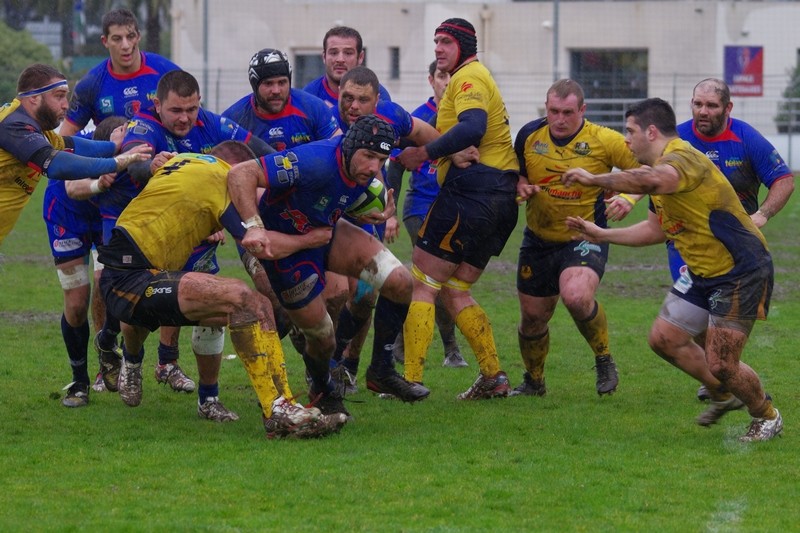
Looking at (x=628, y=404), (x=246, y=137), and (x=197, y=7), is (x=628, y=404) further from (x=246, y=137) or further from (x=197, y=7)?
(x=197, y=7)

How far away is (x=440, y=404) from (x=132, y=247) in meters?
2.41

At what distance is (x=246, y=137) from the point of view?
25.7ft

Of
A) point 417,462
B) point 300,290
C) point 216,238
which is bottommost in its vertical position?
point 417,462

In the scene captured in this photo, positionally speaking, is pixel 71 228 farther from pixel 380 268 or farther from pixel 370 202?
pixel 380 268

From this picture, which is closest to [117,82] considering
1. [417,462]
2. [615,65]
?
[417,462]

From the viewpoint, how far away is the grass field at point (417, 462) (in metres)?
5.40

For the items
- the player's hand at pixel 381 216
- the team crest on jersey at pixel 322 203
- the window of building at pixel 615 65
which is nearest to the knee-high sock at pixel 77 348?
the player's hand at pixel 381 216

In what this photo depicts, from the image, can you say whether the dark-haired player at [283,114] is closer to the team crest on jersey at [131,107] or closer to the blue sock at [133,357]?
the team crest on jersey at [131,107]

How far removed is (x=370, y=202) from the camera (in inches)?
297

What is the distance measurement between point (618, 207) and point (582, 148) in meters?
0.57

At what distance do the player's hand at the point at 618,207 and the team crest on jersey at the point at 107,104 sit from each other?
3550 millimetres

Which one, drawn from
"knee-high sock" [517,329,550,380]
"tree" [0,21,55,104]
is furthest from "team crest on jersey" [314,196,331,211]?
"tree" [0,21,55,104]

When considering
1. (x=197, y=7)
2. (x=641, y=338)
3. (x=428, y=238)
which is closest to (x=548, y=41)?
(x=197, y=7)

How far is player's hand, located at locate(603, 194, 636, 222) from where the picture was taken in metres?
7.78
